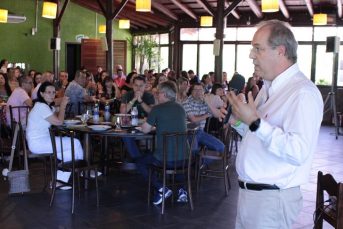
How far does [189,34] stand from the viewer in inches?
599

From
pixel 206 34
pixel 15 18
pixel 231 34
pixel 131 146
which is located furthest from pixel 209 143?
pixel 15 18

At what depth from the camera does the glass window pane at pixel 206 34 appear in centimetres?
1490

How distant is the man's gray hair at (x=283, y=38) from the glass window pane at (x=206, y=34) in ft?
43.3

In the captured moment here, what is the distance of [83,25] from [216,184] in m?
12.6

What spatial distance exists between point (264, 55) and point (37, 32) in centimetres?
1490

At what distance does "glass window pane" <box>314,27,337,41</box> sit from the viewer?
500 inches

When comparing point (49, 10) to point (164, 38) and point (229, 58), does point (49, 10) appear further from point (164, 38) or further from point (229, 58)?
point (164, 38)

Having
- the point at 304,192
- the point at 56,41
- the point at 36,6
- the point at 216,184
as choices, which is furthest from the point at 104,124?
the point at 36,6

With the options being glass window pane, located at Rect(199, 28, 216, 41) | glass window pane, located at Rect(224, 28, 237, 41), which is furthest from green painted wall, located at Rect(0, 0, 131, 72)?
glass window pane, located at Rect(224, 28, 237, 41)

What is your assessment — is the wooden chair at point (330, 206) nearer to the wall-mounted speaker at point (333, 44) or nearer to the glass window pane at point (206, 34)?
the wall-mounted speaker at point (333, 44)

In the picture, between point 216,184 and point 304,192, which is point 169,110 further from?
point 304,192

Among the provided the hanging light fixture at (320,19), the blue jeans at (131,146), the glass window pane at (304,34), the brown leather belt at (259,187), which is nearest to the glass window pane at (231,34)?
the glass window pane at (304,34)

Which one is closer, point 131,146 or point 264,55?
point 264,55

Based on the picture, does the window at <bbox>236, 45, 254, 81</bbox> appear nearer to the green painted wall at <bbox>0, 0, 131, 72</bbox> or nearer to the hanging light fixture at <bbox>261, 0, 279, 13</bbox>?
the hanging light fixture at <bbox>261, 0, 279, 13</bbox>
